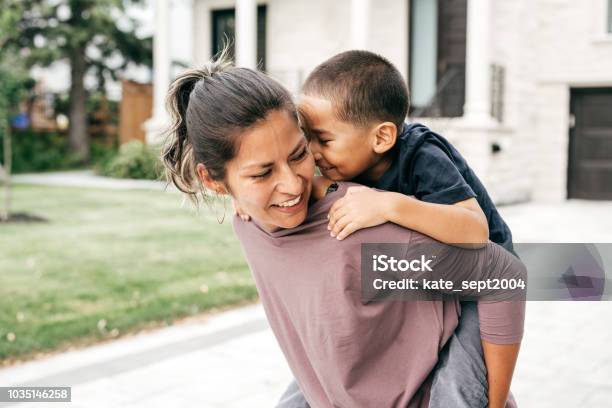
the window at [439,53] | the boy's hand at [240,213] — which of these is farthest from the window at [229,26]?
the boy's hand at [240,213]

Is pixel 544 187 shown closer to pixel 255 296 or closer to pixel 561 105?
pixel 561 105

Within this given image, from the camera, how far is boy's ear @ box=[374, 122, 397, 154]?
1.67 m

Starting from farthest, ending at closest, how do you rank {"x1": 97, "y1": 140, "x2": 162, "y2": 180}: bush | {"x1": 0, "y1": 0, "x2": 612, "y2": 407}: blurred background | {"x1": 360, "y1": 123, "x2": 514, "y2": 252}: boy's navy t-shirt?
{"x1": 97, "y1": 140, "x2": 162, "y2": 180}: bush < {"x1": 0, "y1": 0, "x2": 612, "y2": 407}: blurred background < {"x1": 360, "y1": 123, "x2": 514, "y2": 252}: boy's navy t-shirt

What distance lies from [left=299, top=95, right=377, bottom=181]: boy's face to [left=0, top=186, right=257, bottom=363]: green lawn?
91.0 inches

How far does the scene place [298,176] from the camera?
60.1 inches

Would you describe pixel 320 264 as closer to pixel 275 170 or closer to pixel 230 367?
pixel 275 170

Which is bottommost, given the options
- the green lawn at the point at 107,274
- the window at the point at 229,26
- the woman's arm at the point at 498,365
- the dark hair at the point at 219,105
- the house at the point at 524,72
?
the green lawn at the point at 107,274

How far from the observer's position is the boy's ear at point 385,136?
1.67 meters

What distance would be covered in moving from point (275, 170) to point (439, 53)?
15.3m

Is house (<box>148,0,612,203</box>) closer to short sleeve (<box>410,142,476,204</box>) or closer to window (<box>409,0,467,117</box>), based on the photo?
window (<box>409,0,467,117</box>)

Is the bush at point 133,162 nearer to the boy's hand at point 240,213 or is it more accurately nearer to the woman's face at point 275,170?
the boy's hand at point 240,213

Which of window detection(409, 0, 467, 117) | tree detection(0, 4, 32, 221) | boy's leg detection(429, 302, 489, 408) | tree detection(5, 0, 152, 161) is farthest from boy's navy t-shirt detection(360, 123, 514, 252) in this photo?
tree detection(5, 0, 152, 161)

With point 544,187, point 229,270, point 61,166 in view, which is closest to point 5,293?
point 229,270

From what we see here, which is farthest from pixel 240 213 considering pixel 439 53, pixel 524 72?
pixel 524 72
